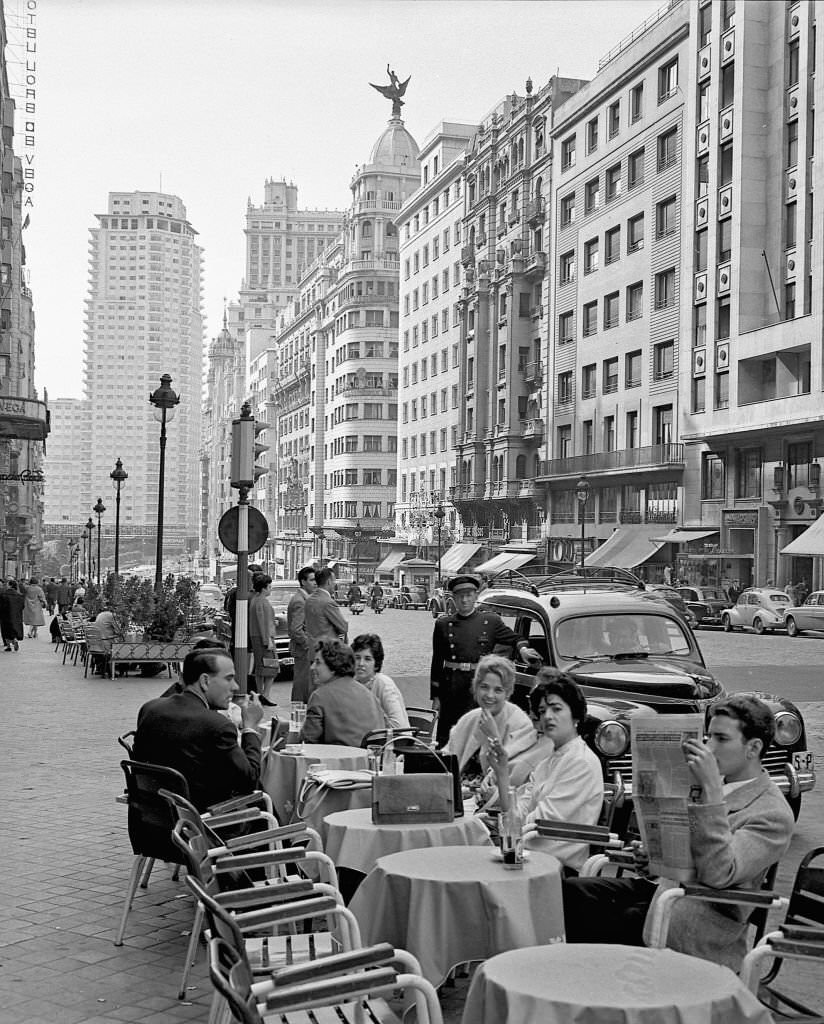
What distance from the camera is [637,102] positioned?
2277 inches

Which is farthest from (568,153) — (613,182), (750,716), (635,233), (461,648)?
(750,716)

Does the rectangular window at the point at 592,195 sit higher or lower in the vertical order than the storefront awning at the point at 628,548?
higher

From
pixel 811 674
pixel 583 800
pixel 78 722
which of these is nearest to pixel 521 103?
pixel 811 674

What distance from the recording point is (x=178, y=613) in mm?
23484

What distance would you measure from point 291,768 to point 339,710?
883 millimetres

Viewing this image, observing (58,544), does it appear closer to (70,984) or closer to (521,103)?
(521,103)

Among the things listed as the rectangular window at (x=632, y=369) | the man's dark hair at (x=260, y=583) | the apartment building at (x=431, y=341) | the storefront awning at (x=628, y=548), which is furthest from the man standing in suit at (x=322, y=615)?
the apartment building at (x=431, y=341)

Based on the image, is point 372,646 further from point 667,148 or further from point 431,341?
point 431,341

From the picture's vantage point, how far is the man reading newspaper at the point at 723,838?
466cm

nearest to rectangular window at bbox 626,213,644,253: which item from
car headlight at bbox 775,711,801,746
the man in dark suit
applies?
car headlight at bbox 775,711,801,746

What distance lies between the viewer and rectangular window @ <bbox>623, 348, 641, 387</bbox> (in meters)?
56.8

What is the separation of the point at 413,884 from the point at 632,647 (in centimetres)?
692

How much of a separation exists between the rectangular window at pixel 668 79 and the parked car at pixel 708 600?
23.0 m

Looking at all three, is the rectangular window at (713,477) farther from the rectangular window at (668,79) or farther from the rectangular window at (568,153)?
the rectangular window at (568,153)
